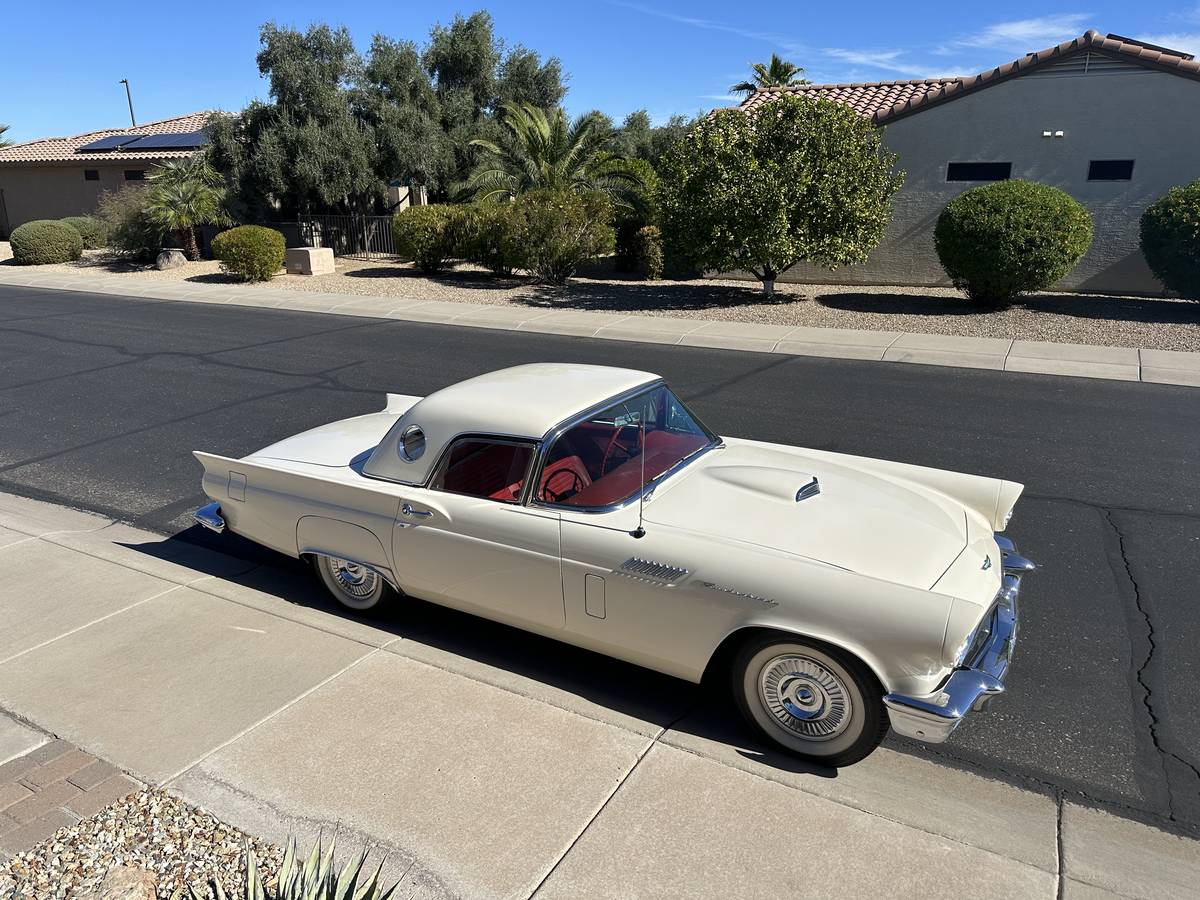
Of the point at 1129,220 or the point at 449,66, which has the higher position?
the point at 449,66

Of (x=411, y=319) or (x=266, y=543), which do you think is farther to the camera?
(x=411, y=319)

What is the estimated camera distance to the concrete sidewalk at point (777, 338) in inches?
462

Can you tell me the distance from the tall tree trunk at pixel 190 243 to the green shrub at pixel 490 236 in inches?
353

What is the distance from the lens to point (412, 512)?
14.7ft

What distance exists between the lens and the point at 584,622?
4016 millimetres

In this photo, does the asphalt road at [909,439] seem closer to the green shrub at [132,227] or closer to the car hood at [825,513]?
the car hood at [825,513]

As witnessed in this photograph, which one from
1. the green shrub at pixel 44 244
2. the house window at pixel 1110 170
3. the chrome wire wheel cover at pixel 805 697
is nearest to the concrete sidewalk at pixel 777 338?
the house window at pixel 1110 170

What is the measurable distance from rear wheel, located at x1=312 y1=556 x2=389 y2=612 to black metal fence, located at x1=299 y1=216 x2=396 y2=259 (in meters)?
24.7

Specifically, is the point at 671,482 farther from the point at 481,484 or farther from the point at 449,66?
the point at 449,66

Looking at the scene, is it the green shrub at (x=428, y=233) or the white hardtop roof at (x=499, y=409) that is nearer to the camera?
the white hardtop roof at (x=499, y=409)

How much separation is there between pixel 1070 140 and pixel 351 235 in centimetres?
2092

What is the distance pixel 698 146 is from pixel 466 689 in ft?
45.7

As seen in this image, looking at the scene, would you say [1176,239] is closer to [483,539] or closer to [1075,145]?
[1075,145]

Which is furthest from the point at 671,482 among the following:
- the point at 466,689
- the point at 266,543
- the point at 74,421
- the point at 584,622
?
the point at 74,421
